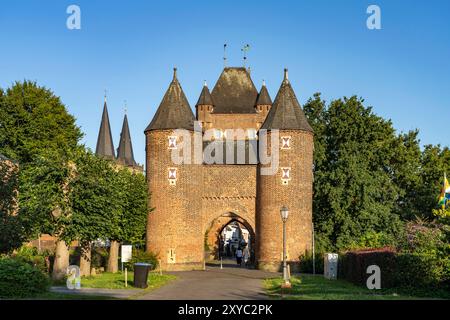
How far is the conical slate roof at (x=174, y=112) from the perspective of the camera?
48.2m

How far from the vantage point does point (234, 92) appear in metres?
64.4

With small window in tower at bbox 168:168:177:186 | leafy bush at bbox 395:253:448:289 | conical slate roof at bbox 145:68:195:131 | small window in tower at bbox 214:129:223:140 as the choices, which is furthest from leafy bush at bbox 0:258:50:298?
small window in tower at bbox 214:129:223:140

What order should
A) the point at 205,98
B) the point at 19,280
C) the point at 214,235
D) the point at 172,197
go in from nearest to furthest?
the point at 19,280, the point at 172,197, the point at 214,235, the point at 205,98

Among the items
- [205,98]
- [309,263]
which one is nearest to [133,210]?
[309,263]

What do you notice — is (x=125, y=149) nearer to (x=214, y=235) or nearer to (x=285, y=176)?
(x=214, y=235)

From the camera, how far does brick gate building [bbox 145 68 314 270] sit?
46812mm

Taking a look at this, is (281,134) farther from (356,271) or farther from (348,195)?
(356,271)

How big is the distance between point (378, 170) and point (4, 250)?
3343 cm

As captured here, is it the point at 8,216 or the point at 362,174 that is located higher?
the point at 362,174

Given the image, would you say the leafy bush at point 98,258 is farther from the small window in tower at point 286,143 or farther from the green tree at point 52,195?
the small window in tower at point 286,143

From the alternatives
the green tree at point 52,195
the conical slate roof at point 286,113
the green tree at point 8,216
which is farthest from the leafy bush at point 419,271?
the conical slate roof at point 286,113

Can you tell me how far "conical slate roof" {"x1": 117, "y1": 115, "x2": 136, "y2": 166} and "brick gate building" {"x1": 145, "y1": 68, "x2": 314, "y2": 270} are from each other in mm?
36956

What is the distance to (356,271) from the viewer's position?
105ft

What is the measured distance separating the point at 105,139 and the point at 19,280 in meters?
58.2
